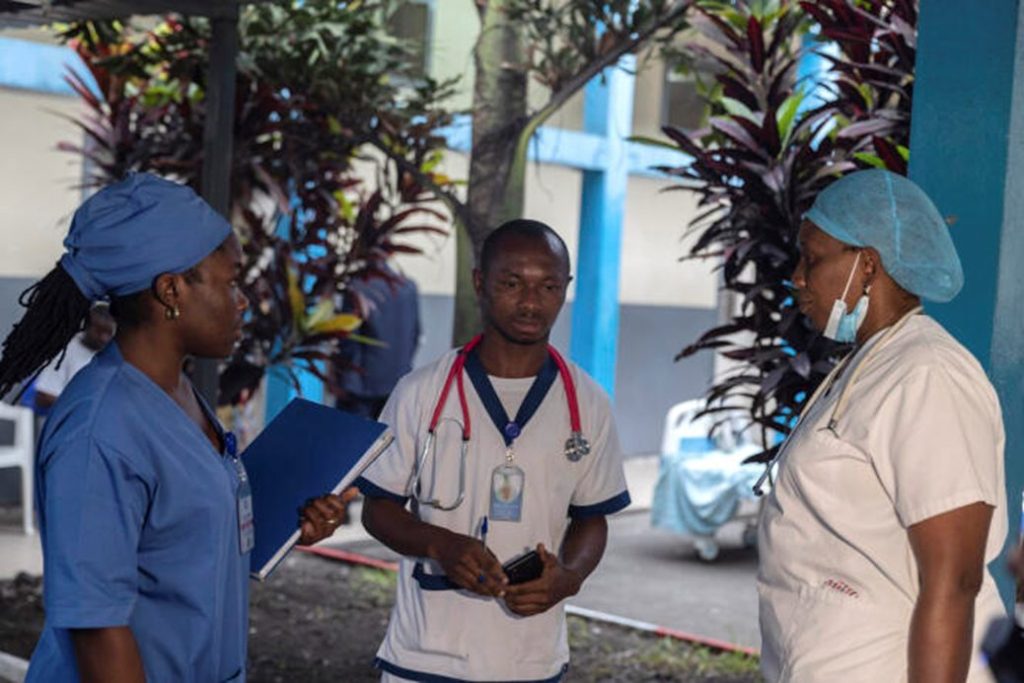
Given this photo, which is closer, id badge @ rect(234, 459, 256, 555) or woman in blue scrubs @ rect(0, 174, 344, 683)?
woman in blue scrubs @ rect(0, 174, 344, 683)

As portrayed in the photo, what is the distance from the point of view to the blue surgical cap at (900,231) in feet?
8.91

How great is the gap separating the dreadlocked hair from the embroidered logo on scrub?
138cm

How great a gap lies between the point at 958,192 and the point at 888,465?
1381 millimetres

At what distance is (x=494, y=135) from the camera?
6176 millimetres

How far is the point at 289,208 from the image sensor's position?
6.74 metres

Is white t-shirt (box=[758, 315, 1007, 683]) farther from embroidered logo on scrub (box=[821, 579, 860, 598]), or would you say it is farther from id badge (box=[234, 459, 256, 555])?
id badge (box=[234, 459, 256, 555])

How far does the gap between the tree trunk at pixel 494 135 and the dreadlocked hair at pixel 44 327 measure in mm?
3415

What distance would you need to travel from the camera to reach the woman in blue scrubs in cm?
242

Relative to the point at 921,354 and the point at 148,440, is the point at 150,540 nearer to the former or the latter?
the point at 148,440

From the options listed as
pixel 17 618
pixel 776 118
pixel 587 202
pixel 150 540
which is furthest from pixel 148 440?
pixel 587 202

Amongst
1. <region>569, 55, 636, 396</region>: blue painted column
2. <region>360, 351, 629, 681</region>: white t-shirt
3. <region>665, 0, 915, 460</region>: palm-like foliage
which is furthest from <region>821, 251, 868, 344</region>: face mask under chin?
<region>569, 55, 636, 396</region>: blue painted column

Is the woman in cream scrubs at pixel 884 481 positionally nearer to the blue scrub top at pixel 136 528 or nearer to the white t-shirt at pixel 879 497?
the white t-shirt at pixel 879 497

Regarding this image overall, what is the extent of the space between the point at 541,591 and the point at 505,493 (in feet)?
0.87

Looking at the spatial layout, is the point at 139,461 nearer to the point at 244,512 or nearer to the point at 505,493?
the point at 244,512
